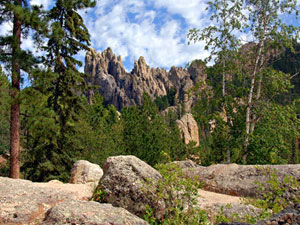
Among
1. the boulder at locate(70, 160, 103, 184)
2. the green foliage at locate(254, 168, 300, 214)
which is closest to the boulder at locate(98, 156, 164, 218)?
the green foliage at locate(254, 168, 300, 214)

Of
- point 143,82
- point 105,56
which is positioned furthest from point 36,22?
point 105,56

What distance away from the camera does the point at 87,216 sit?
4156 millimetres

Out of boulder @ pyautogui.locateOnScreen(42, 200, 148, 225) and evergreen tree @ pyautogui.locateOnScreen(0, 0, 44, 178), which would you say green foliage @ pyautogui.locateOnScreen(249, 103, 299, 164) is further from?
evergreen tree @ pyautogui.locateOnScreen(0, 0, 44, 178)

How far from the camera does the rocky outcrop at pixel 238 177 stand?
27.4ft

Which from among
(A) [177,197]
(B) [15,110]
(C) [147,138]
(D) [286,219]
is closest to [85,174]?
(B) [15,110]

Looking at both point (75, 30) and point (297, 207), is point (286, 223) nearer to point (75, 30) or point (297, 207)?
point (297, 207)

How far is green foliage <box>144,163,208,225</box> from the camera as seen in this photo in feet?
15.3

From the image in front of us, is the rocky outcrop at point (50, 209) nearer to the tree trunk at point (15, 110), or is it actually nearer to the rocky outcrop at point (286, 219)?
the rocky outcrop at point (286, 219)

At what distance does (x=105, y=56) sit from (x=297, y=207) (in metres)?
129

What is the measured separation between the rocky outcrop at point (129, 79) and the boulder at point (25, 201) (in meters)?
106

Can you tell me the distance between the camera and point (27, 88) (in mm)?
9453

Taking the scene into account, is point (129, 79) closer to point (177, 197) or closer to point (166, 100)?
point (166, 100)

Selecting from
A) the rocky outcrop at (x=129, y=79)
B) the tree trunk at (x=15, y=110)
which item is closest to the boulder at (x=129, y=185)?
the tree trunk at (x=15, y=110)

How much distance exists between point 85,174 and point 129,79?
4391 inches
